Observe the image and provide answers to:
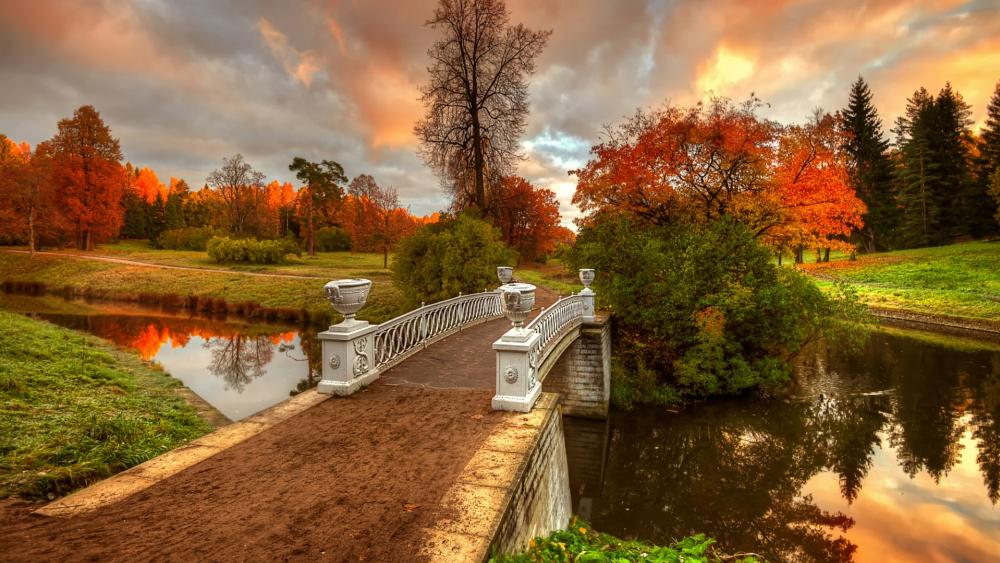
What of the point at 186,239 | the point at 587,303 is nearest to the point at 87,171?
the point at 186,239

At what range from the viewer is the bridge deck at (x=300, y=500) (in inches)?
120

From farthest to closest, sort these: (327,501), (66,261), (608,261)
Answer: (66,261) → (608,261) → (327,501)

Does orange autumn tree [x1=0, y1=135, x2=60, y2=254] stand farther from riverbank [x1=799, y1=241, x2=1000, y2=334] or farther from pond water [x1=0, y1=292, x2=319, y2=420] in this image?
riverbank [x1=799, y1=241, x2=1000, y2=334]

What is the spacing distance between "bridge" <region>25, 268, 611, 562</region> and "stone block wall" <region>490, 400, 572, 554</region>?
0.02m

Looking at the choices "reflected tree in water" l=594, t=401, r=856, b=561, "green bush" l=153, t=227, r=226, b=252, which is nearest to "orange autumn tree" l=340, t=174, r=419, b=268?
"green bush" l=153, t=227, r=226, b=252

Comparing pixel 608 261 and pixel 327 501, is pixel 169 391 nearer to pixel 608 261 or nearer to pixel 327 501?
pixel 327 501

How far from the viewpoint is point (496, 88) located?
1923 cm

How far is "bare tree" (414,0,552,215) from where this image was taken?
18.7m

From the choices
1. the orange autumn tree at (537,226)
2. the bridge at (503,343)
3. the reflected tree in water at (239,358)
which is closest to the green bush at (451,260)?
the bridge at (503,343)

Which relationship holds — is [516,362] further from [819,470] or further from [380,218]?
[380,218]

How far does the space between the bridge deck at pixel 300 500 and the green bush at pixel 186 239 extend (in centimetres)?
5135

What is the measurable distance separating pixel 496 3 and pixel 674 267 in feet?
43.8

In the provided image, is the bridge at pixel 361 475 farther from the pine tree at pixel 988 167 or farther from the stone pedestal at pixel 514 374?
the pine tree at pixel 988 167

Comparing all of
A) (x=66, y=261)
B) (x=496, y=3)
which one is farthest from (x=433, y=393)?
(x=66, y=261)
